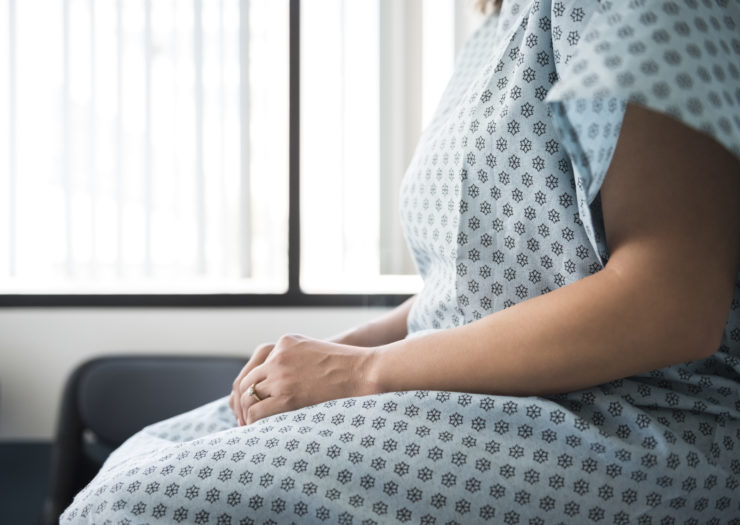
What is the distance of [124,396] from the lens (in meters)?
1.79

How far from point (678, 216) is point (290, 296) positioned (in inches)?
69.3

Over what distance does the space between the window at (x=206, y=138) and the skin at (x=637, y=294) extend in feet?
5.44

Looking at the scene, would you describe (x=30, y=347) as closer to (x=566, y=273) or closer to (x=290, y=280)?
(x=290, y=280)

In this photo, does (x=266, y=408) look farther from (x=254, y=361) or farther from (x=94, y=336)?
(x=94, y=336)

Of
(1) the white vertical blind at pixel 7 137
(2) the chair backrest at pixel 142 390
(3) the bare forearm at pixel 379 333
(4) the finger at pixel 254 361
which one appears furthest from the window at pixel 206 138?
(4) the finger at pixel 254 361

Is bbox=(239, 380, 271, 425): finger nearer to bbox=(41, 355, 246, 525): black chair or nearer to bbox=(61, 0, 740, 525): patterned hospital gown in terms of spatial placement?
bbox=(61, 0, 740, 525): patterned hospital gown

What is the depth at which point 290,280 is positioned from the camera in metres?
2.18

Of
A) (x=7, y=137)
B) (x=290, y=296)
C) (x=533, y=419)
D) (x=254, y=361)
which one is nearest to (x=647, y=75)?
(x=533, y=419)

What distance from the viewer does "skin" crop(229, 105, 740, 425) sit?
1.57 ft

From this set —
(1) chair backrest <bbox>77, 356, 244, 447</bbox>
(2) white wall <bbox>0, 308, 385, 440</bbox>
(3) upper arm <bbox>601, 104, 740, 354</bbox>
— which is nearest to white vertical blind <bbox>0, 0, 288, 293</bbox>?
(2) white wall <bbox>0, 308, 385, 440</bbox>

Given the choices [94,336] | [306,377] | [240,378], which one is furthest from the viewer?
[94,336]

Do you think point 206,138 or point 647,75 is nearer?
point 647,75

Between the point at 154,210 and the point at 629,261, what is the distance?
6.37 ft

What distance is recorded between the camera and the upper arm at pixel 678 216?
48 cm
